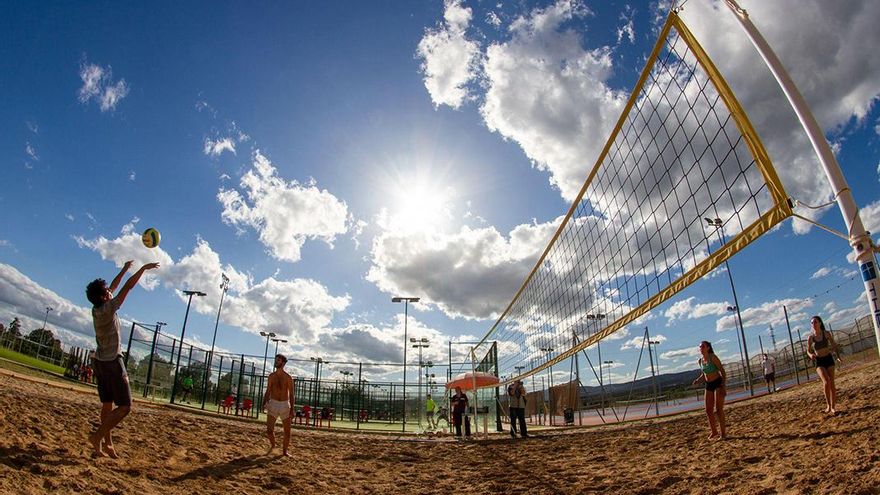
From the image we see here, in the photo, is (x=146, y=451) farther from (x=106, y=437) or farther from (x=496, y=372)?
(x=496, y=372)

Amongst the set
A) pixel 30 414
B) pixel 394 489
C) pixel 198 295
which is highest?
pixel 198 295

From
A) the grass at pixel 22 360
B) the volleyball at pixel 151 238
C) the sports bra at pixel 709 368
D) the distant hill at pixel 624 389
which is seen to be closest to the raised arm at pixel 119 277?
the volleyball at pixel 151 238

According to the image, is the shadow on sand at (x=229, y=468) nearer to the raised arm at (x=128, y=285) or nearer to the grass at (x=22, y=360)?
the raised arm at (x=128, y=285)

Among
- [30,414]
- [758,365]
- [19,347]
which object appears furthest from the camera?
[758,365]

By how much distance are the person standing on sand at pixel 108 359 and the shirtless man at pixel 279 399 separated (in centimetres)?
227

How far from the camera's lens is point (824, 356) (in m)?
5.73

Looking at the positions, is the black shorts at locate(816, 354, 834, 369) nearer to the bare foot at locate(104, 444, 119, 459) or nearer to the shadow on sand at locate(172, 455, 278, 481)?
the shadow on sand at locate(172, 455, 278, 481)

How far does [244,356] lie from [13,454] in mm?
15163

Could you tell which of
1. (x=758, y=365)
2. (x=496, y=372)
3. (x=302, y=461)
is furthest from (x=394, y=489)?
(x=758, y=365)

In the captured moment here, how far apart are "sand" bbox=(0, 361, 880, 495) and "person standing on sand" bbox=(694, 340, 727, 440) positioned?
10.2 inches

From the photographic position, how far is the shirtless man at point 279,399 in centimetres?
612

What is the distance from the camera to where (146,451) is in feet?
15.0

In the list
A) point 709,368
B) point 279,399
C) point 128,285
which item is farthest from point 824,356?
point 128,285

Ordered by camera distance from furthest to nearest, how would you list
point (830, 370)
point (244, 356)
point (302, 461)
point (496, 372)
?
point (244, 356)
point (496, 372)
point (302, 461)
point (830, 370)
